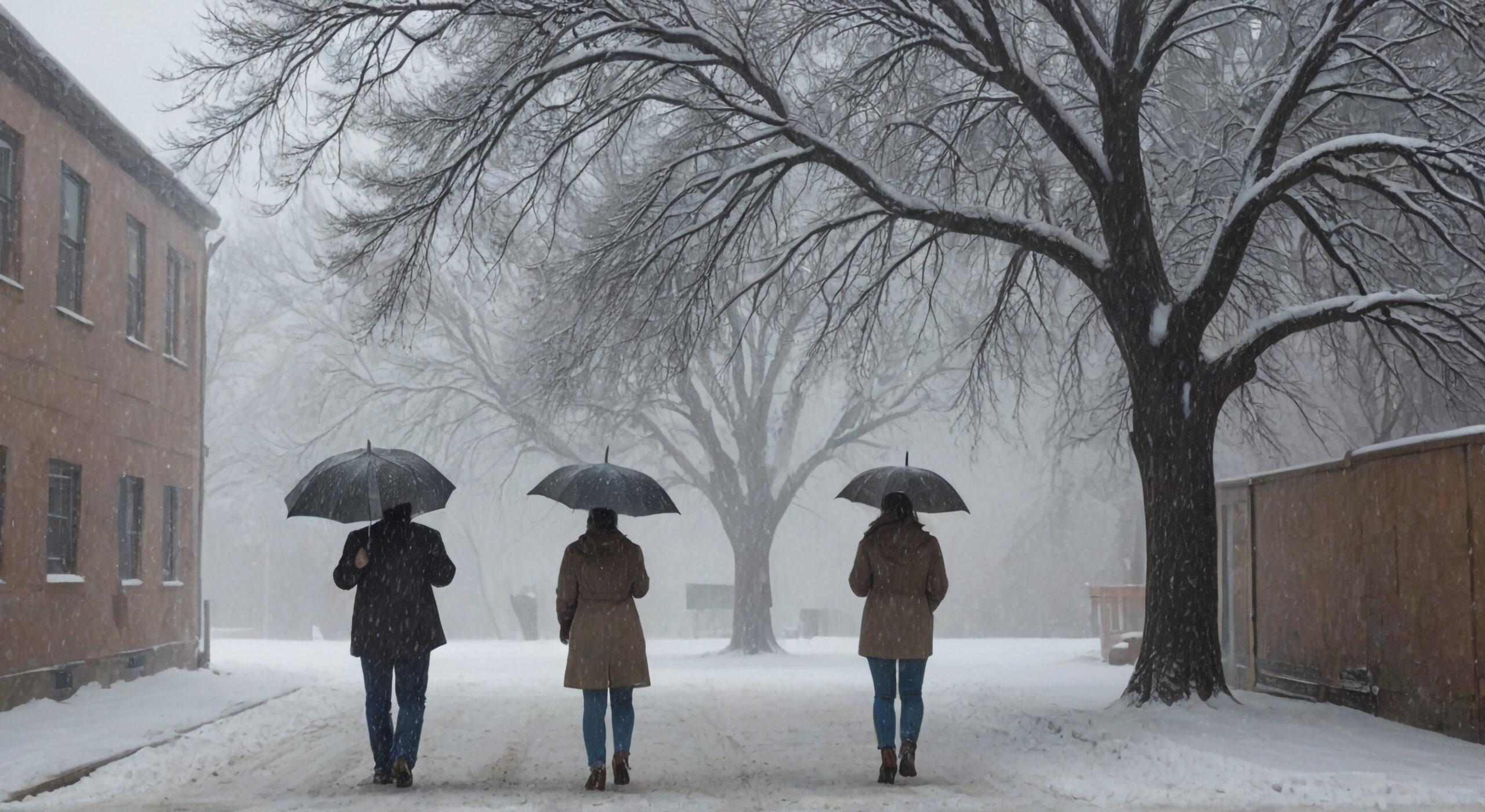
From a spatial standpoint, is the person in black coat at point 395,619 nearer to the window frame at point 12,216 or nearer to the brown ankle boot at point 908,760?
the brown ankle boot at point 908,760

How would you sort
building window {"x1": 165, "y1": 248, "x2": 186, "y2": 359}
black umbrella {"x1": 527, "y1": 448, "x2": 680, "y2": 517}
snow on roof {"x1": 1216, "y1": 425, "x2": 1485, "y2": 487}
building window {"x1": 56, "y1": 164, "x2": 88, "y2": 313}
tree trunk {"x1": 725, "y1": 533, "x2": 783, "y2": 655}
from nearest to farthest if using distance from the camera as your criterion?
black umbrella {"x1": 527, "y1": 448, "x2": 680, "y2": 517}, snow on roof {"x1": 1216, "y1": 425, "x2": 1485, "y2": 487}, building window {"x1": 56, "y1": 164, "x2": 88, "y2": 313}, building window {"x1": 165, "y1": 248, "x2": 186, "y2": 359}, tree trunk {"x1": 725, "y1": 533, "x2": 783, "y2": 655}

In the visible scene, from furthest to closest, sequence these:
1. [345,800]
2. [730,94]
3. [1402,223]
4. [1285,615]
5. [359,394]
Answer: [359,394]
[1402,223]
[1285,615]
[730,94]
[345,800]

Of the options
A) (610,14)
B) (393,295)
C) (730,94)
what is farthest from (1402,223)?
(393,295)

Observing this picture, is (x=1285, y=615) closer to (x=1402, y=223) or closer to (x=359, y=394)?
(x=1402, y=223)

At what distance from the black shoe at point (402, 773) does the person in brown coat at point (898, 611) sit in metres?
3.07

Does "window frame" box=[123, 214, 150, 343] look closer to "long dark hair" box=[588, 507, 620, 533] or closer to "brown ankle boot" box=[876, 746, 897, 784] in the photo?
"long dark hair" box=[588, 507, 620, 533]

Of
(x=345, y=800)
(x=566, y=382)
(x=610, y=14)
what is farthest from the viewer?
(x=566, y=382)

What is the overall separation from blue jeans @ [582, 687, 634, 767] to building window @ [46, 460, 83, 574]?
1076 cm

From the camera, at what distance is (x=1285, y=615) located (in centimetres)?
1536

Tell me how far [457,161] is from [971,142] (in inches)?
263

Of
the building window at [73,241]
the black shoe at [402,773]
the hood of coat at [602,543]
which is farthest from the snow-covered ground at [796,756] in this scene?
the building window at [73,241]

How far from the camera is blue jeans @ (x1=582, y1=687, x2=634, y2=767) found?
9.18m

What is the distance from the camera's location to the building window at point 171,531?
22.5 meters

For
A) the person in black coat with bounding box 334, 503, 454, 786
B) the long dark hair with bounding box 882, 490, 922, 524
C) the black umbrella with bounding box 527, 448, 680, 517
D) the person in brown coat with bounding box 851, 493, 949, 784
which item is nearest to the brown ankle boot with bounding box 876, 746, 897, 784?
the person in brown coat with bounding box 851, 493, 949, 784
